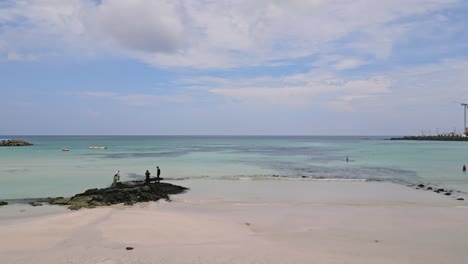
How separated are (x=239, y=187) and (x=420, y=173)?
67.6ft

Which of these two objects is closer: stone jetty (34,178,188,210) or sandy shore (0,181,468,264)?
sandy shore (0,181,468,264)

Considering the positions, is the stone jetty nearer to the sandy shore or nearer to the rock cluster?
the sandy shore

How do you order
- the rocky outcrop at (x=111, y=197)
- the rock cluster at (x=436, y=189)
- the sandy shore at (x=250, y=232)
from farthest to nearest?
the rock cluster at (x=436, y=189) → the rocky outcrop at (x=111, y=197) → the sandy shore at (x=250, y=232)

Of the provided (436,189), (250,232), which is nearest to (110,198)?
(250,232)

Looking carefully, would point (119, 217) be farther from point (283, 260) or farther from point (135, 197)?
point (283, 260)

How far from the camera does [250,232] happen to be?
13.5 metres

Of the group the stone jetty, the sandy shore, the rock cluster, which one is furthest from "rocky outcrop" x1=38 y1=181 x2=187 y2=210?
the rock cluster

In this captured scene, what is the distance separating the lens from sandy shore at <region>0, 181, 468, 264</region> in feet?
33.9

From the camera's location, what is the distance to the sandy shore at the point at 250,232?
10.3 metres

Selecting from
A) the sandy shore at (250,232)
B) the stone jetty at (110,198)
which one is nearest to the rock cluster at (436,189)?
the sandy shore at (250,232)

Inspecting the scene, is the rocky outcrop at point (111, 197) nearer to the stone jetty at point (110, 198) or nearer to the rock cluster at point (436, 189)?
the stone jetty at point (110, 198)

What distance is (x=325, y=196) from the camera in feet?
75.0

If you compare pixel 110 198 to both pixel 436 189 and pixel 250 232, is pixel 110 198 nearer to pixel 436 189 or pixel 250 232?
pixel 250 232

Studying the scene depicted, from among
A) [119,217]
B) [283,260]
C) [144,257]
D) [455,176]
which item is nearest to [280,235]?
[283,260]
